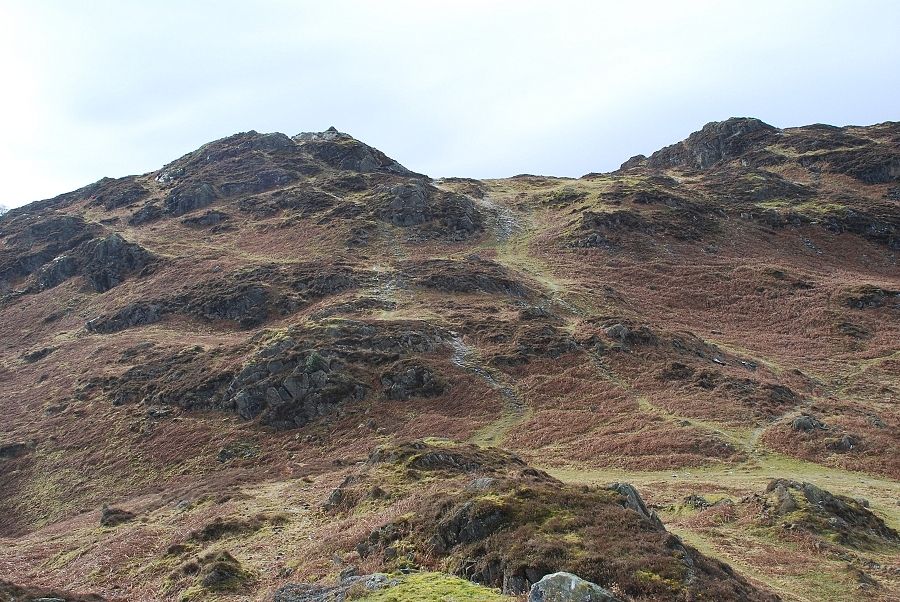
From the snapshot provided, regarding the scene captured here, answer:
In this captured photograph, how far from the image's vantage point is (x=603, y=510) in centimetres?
1355

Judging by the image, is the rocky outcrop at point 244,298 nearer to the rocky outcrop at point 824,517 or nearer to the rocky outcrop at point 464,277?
the rocky outcrop at point 464,277

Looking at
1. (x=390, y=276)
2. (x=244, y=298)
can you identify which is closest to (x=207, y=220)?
(x=244, y=298)

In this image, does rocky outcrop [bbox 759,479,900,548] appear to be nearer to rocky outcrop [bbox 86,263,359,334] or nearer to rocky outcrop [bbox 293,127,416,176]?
rocky outcrop [bbox 86,263,359,334]

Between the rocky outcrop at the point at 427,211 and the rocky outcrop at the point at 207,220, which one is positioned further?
the rocky outcrop at the point at 207,220

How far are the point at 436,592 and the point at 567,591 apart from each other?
9.70 ft

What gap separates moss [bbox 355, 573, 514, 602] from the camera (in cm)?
1061

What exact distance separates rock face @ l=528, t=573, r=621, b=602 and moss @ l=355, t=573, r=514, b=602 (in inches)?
42.9

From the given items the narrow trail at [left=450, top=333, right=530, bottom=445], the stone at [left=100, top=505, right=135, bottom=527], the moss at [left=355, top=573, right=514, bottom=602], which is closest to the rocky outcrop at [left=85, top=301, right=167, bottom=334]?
the narrow trail at [left=450, top=333, right=530, bottom=445]

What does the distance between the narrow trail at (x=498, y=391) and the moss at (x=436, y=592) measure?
26.2 metres

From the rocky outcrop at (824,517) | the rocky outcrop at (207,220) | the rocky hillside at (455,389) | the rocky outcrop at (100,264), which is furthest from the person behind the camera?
the rocky outcrop at (207,220)

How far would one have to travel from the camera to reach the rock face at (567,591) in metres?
9.14

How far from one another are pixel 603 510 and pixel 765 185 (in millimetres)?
114730

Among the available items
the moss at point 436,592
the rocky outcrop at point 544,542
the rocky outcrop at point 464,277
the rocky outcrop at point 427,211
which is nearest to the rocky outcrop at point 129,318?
the rocky outcrop at point 464,277

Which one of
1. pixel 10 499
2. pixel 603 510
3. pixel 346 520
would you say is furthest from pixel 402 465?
pixel 10 499
